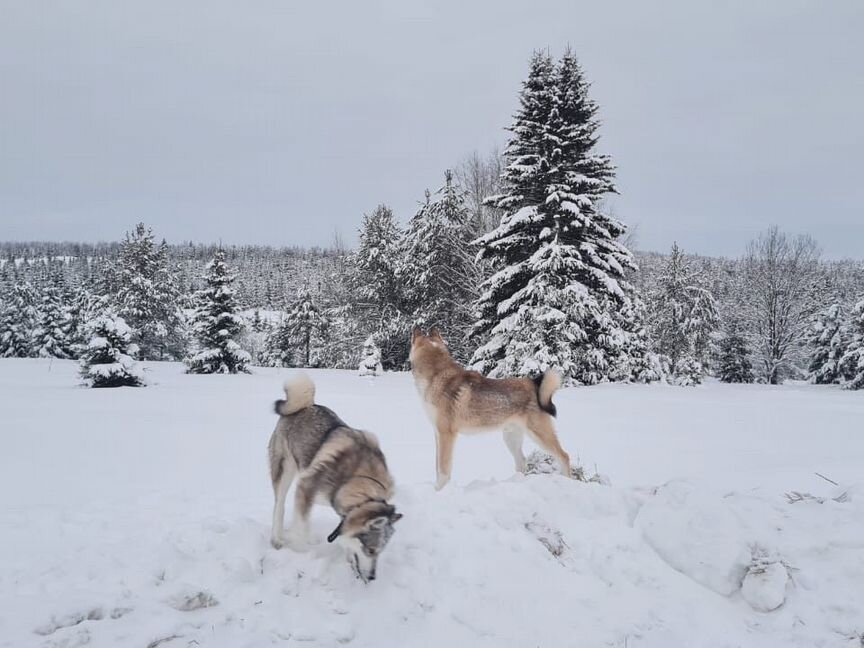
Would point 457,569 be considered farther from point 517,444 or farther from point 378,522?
point 517,444

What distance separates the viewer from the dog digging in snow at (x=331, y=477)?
3576mm

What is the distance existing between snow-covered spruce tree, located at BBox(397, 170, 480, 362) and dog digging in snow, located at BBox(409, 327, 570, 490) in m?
23.4

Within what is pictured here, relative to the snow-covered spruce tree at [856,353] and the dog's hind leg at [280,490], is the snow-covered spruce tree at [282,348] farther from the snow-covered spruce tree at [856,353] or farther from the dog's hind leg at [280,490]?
the dog's hind leg at [280,490]

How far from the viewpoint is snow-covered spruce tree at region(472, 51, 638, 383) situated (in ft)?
63.0

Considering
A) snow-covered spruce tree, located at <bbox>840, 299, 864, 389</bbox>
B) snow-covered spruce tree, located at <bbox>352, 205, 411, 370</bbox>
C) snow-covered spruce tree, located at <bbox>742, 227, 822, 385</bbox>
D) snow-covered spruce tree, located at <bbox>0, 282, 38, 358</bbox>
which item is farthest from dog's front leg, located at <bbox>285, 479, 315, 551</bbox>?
snow-covered spruce tree, located at <bbox>0, 282, 38, 358</bbox>

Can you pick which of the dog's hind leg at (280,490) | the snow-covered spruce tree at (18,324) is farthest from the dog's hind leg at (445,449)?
the snow-covered spruce tree at (18,324)

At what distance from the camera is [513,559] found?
4.12m

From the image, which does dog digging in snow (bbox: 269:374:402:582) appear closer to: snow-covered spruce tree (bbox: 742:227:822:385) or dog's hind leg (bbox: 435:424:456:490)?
dog's hind leg (bbox: 435:424:456:490)

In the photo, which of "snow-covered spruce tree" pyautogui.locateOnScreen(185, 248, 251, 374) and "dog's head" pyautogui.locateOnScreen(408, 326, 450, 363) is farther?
"snow-covered spruce tree" pyautogui.locateOnScreen(185, 248, 251, 374)

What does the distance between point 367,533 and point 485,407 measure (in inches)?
112

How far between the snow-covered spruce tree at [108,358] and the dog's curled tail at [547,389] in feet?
59.5

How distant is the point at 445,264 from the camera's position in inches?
1224

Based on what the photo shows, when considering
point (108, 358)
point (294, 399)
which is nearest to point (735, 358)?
point (108, 358)

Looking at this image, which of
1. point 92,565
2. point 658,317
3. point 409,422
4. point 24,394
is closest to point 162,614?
point 92,565
